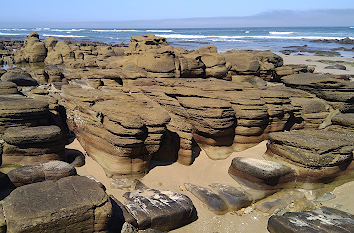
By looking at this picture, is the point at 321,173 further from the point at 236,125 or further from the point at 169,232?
the point at 169,232

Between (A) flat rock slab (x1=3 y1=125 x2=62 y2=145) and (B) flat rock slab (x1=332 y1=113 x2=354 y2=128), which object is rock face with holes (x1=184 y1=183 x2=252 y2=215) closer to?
(A) flat rock slab (x1=3 y1=125 x2=62 y2=145)

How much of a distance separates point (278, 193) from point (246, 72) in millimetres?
6587

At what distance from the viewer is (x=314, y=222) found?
578cm

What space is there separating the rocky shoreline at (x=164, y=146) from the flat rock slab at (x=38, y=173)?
25 millimetres

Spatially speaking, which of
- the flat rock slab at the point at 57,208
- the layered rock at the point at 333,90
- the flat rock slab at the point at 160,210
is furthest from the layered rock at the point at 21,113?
the layered rock at the point at 333,90

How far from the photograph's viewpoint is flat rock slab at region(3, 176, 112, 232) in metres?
4.63

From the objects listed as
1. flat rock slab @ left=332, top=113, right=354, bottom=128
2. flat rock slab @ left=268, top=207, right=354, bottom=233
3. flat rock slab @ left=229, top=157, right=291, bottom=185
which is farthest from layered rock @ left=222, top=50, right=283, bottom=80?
flat rock slab @ left=268, top=207, right=354, bottom=233

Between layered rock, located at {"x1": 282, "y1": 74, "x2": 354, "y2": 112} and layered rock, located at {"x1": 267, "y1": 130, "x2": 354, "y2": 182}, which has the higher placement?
layered rock, located at {"x1": 282, "y1": 74, "x2": 354, "y2": 112}

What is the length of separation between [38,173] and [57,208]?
2.23 metres

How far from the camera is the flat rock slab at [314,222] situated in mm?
5516

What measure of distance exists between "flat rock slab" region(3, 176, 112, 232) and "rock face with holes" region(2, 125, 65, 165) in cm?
245

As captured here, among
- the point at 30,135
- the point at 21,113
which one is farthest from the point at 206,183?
the point at 21,113

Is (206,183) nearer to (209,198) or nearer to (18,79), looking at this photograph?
(209,198)

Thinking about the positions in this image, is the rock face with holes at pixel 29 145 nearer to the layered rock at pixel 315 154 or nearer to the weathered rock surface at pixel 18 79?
the layered rock at pixel 315 154
